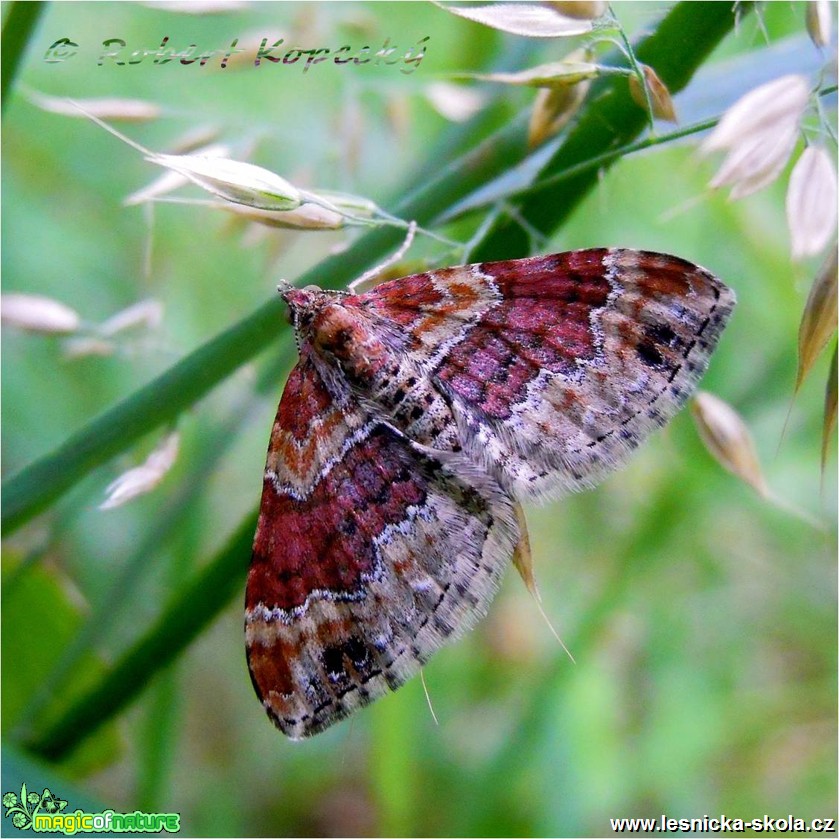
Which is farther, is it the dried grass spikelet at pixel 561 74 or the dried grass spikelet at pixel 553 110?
the dried grass spikelet at pixel 553 110

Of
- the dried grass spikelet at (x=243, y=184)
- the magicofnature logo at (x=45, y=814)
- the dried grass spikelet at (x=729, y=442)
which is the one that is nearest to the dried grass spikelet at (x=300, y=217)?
the dried grass spikelet at (x=243, y=184)

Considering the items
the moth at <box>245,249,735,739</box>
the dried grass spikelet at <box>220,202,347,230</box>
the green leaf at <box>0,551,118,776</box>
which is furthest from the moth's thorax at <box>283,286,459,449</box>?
the green leaf at <box>0,551,118,776</box>

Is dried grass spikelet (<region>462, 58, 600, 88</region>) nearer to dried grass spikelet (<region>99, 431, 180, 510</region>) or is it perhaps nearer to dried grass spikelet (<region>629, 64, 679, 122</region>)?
dried grass spikelet (<region>629, 64, 679, 122</region>)

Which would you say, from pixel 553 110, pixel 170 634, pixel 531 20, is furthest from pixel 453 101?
pixel 170 634

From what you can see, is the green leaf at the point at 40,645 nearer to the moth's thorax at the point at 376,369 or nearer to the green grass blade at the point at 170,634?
the green grass blade at the point at 170,634

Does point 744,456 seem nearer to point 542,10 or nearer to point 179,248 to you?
point 542,10

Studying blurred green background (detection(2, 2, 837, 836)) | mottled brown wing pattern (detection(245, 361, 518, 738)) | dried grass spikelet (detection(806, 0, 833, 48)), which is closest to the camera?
dried grass spikelet (detection(806, 0, 833, 48))

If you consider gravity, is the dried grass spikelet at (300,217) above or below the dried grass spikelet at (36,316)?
above
